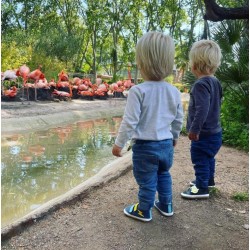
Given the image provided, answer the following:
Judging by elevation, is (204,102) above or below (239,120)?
above

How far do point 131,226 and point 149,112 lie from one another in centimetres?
73

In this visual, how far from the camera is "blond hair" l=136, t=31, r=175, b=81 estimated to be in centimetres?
231

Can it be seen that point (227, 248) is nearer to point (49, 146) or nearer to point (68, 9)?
point (49, 146)

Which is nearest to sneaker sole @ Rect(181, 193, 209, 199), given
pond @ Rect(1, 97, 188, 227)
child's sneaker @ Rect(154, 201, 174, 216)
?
child's sneaker @ Rect(154, 201, 174, 216)

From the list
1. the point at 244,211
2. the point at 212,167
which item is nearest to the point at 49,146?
the point at 212,167

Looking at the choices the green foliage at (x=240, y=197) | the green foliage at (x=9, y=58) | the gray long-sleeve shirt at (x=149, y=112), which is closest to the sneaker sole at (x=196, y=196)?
the green foliage at (x=240, y=197)

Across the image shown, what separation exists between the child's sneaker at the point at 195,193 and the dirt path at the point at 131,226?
0.15 ft

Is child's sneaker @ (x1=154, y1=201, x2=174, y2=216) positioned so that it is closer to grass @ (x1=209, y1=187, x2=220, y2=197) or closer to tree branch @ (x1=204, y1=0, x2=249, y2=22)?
grass @ (x1=209, y1=187, x2=220, y2=197)

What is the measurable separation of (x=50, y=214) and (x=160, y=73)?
1175 millimetres

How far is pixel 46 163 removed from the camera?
4910 millimetres

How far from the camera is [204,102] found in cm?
278

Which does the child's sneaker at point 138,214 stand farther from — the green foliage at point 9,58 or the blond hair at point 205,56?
the green foliage at point 9,58

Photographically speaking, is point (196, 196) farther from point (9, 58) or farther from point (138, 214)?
point (9, 58)

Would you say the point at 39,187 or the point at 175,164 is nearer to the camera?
the point at 39,187
